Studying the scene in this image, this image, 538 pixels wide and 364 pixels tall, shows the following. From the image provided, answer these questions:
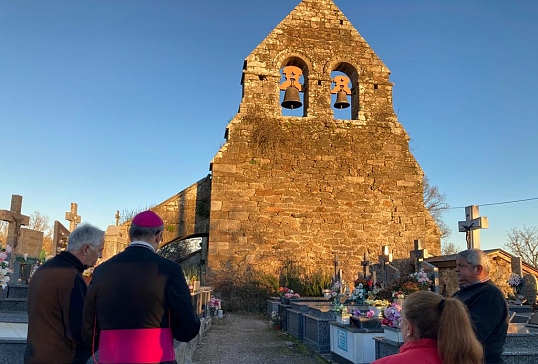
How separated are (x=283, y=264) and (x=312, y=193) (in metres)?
2.38

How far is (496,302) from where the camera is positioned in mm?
3137

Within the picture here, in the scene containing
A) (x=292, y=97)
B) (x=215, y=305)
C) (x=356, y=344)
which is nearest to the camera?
(x=356, y=344)

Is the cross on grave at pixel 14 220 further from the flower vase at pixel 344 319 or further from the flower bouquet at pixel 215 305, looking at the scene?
the flower vase at pixel 344 319

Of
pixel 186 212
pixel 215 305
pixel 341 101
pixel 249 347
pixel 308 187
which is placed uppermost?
pixel 341 101

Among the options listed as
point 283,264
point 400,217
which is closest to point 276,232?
point 283,264

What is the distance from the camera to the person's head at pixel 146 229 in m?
2.72

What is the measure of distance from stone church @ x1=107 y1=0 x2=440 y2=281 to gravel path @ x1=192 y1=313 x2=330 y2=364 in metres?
3.13

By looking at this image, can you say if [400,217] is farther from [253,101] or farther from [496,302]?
[496,302]

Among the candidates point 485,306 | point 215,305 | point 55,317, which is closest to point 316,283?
point 215,305

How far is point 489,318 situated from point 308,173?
1146 cm

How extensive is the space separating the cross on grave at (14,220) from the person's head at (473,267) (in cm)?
918

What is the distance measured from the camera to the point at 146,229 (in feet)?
8.96

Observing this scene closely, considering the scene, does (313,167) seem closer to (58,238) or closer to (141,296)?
(58,238)

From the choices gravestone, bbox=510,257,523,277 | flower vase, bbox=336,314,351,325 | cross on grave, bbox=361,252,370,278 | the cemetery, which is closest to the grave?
flower vase, bbox=336,314,351,325
